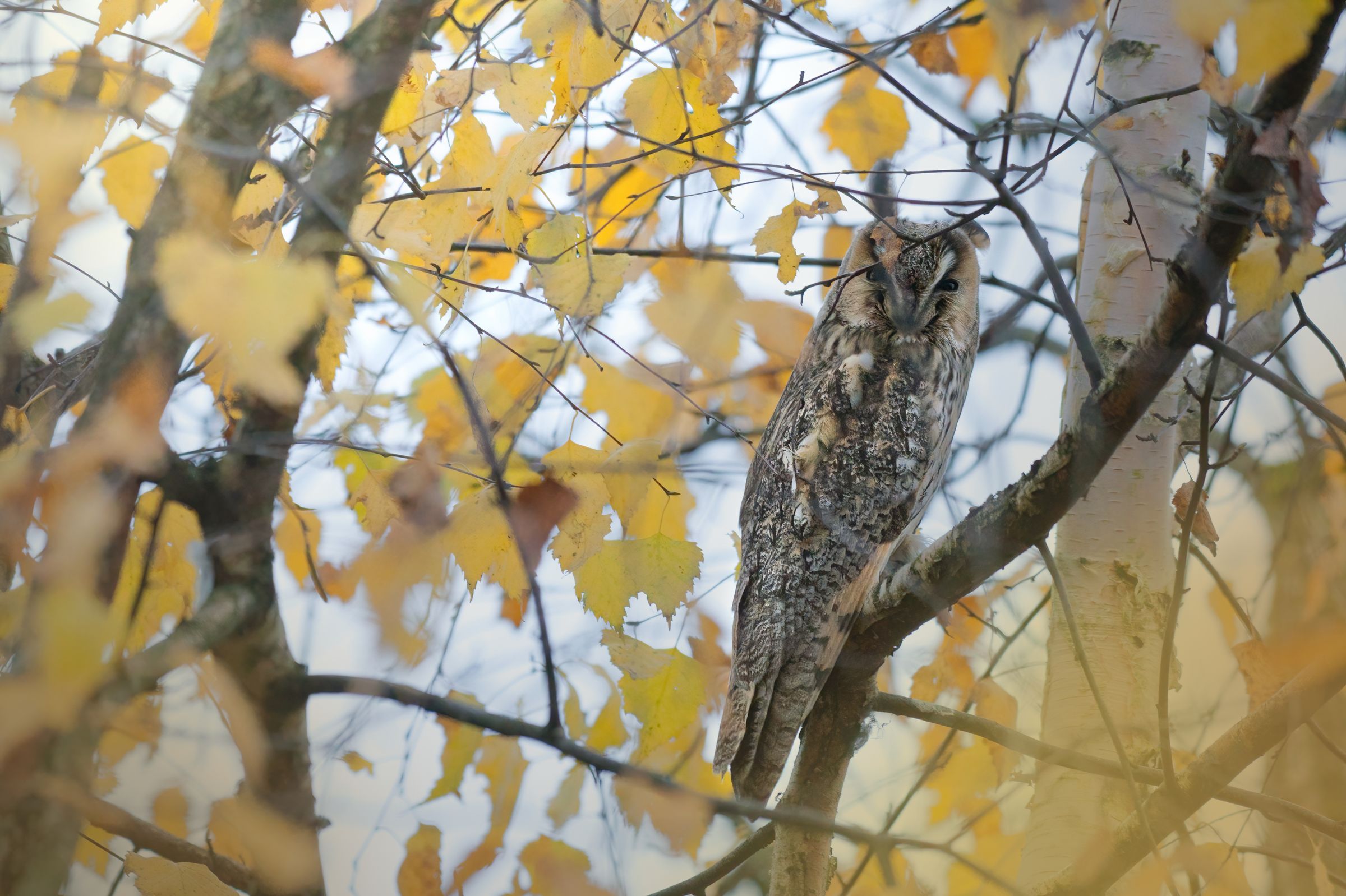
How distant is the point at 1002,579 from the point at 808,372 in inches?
35.7

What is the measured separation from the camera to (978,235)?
252cm

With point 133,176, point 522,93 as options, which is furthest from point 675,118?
point 133,176

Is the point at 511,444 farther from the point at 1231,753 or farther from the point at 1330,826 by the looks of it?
the point at 1330,826

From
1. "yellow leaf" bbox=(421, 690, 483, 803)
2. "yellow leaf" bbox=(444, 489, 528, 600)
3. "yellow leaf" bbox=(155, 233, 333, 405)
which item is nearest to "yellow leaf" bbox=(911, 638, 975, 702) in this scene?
"yellow leaf" bbox=(421, 690, 483, 803)

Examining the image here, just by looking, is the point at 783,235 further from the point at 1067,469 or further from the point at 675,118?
the point at 1067,469

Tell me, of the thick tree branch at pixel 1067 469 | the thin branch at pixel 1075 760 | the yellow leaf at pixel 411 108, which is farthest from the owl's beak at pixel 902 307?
the yellow leaf at pixel 411 108

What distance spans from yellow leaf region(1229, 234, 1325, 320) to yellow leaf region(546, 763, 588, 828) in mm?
1441

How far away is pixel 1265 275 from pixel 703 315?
0.99 metres

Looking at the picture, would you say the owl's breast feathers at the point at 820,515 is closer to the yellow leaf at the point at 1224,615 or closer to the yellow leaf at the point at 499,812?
the yellow leaf at the point at 499,812

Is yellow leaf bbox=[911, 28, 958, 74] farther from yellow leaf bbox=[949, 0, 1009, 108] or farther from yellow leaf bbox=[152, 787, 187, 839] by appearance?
yellow leaf bbox=[152, 787, 187, 839]

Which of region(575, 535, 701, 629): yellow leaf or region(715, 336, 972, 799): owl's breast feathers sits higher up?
region(715, 336, 972, 799): owl's breast feathers

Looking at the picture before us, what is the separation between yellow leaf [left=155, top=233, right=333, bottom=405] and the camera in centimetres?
88

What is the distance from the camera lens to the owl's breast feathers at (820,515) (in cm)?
180

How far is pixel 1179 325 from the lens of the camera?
1090 millimetres
